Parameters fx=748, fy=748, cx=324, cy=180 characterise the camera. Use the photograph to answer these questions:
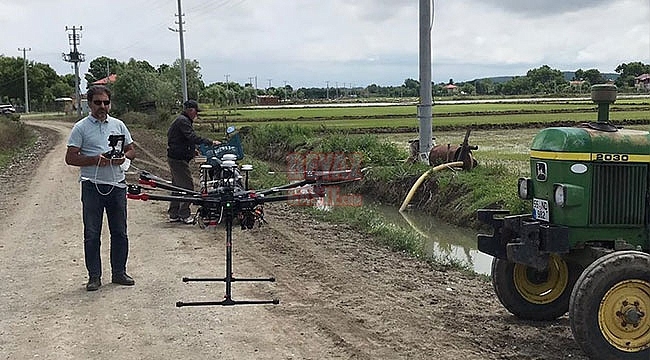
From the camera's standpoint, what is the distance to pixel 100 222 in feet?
24.6

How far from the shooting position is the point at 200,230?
1095 cm

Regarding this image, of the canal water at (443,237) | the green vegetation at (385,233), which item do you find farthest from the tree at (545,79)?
the green vegetation at (385,233)

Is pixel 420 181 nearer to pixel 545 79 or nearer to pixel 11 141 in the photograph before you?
pixel 11 141

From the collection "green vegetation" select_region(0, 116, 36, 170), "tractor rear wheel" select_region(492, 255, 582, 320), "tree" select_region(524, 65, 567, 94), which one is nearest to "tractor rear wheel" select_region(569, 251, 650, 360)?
"tractor rear wheel" select_region(492, 255, 582, 320)

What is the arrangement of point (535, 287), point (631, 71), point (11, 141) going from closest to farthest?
point (535, 287) < point (11, 141) < point (631, 71)

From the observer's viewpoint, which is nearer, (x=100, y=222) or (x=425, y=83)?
(x=100, y=222)

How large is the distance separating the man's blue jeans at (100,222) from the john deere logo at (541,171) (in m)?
4.08

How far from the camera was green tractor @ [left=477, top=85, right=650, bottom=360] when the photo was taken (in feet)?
17.9

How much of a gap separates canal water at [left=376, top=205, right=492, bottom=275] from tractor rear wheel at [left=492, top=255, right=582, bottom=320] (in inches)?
130

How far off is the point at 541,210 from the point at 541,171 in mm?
327

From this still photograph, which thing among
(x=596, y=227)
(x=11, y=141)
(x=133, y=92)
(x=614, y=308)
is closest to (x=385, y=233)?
(x=596, y=227)

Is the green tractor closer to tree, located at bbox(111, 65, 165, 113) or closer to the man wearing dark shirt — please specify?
the man wearing dark shirt

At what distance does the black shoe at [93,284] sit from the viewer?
740cm

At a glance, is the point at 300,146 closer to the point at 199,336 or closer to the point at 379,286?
the point at 379,286
